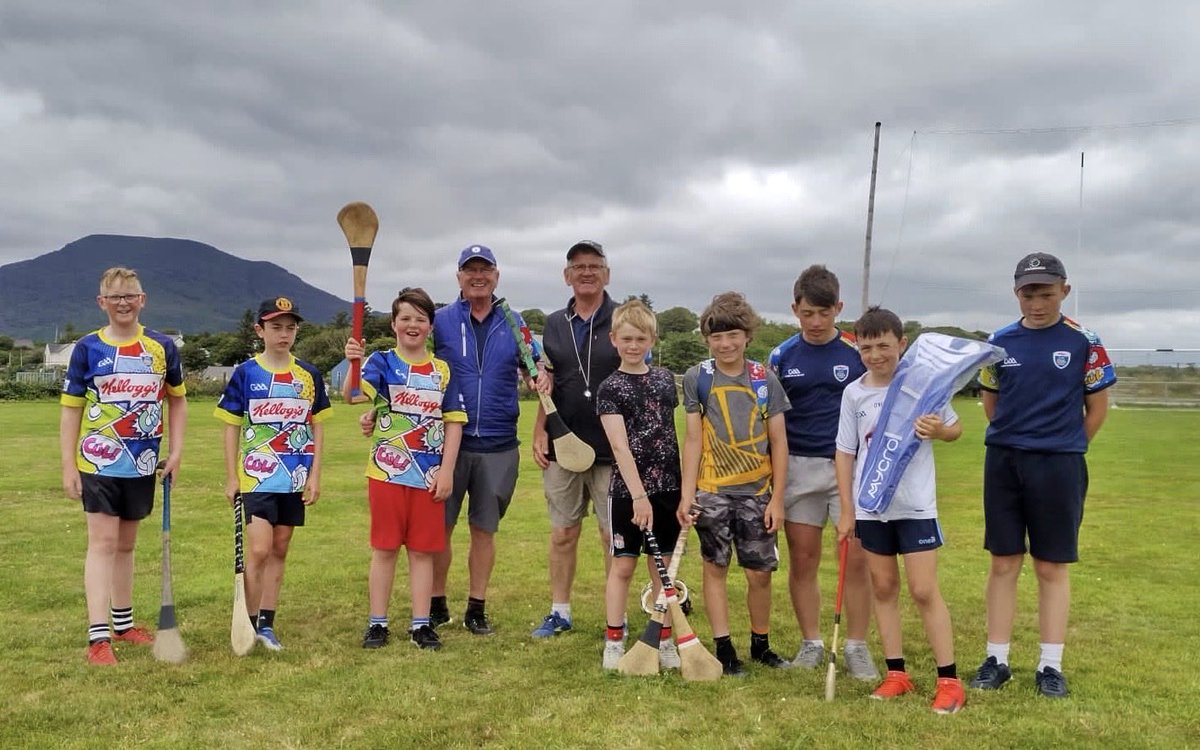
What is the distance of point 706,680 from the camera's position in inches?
176

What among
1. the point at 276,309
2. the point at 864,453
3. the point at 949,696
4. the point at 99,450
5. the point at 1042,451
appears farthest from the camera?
the point at 276,309

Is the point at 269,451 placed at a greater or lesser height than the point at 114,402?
lesser

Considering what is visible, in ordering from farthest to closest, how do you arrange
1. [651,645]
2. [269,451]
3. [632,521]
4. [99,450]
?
[269,451]
[99,450]
[632,521]
[651,645]

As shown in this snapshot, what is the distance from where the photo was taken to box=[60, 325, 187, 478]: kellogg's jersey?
15.9 feet

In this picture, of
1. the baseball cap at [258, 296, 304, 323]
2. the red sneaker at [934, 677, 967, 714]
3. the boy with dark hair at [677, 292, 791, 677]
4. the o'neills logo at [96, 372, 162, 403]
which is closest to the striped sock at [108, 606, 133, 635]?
the o'neills logo at [96, 372, 162, 403]

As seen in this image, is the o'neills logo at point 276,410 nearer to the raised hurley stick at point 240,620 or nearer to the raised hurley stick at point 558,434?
the raised hurley stick at point 240,620

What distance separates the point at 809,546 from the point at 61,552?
733 cm

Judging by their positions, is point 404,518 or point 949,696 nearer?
point 949,696

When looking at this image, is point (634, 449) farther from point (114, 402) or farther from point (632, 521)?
point (114, 402)

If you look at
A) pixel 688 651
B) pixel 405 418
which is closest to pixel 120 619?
pixel 405 418

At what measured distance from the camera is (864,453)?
4.24 meters

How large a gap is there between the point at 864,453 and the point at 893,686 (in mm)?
1190

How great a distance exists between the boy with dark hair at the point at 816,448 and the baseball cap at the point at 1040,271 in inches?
36.9

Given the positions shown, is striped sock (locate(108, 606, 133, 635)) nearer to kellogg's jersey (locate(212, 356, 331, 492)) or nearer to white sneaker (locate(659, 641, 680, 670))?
kellogg's jersey (locate(212, 356, 331, 492))
